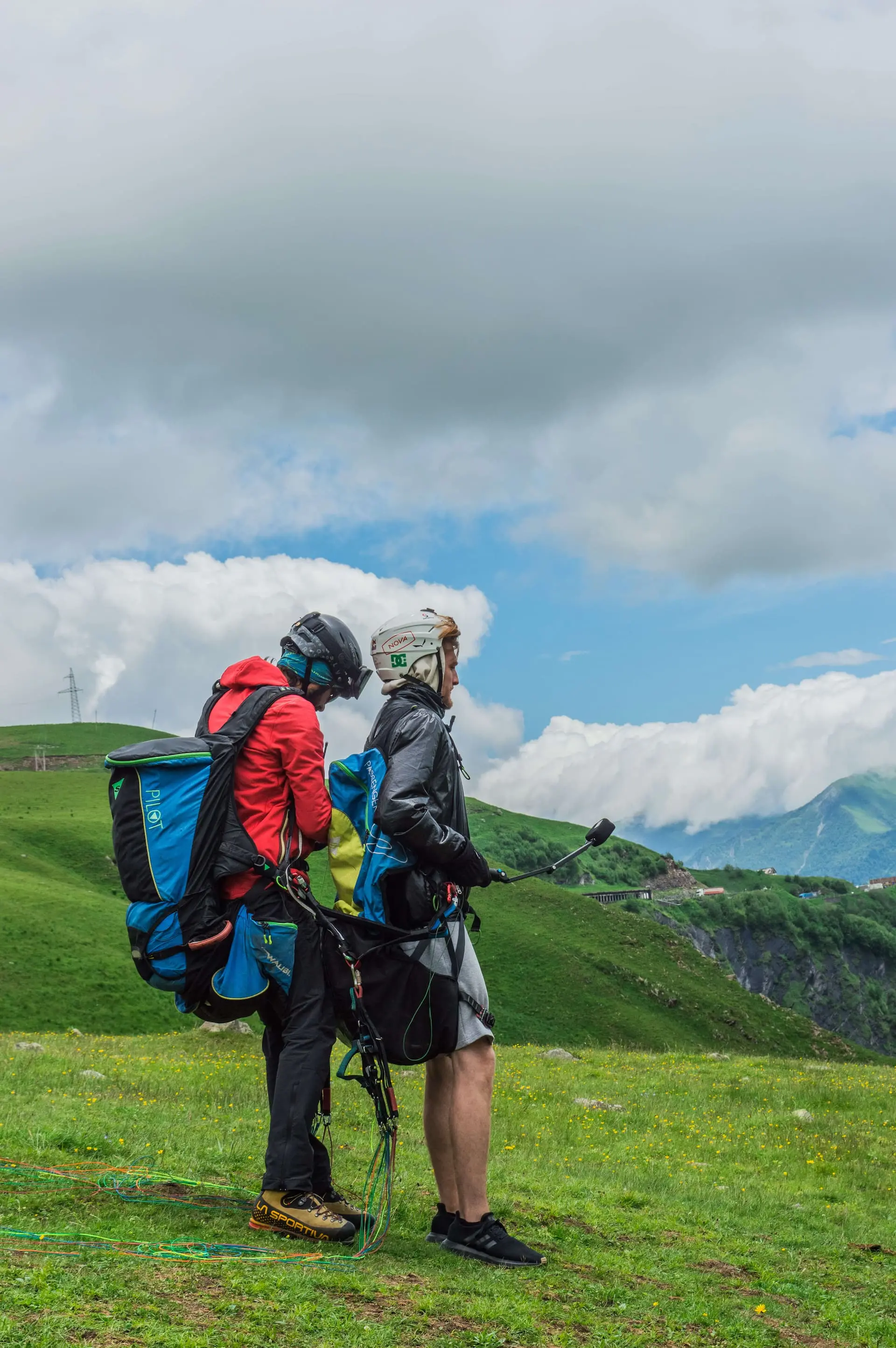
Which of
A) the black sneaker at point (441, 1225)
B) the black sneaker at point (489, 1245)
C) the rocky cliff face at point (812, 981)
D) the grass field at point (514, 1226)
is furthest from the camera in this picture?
the rocky cliff face at point (812, 981)

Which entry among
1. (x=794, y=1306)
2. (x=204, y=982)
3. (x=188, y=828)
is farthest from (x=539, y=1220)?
(x=188, y=828)

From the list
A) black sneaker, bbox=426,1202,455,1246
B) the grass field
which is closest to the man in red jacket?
the grass field

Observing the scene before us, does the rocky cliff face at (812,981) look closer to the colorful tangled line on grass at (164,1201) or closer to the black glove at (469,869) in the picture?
the colorful tangled line on grass at (164,1201)

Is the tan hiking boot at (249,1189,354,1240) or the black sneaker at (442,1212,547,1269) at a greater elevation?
the tan hiking boot at (249,1189,354,1240)

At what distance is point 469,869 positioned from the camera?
6.54m

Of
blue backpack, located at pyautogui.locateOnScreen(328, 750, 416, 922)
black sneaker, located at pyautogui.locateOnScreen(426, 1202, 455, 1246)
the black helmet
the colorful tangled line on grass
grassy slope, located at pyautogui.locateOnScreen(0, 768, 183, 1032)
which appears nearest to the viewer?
the colorful tangled line on grass

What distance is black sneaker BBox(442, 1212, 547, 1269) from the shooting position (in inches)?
249

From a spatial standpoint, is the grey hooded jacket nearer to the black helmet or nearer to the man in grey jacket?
the man in grey jacket

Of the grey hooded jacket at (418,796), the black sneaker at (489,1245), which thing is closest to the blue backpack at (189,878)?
the grey hooded jacket at (418,796)

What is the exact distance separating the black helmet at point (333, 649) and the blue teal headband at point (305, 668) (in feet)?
0.06

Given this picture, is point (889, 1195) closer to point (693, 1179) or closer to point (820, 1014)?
point (693, 1179)

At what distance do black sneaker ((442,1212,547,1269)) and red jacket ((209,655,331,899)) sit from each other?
8.10 feet

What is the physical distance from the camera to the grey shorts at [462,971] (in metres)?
6.47

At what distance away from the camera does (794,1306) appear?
6637 millimetres
